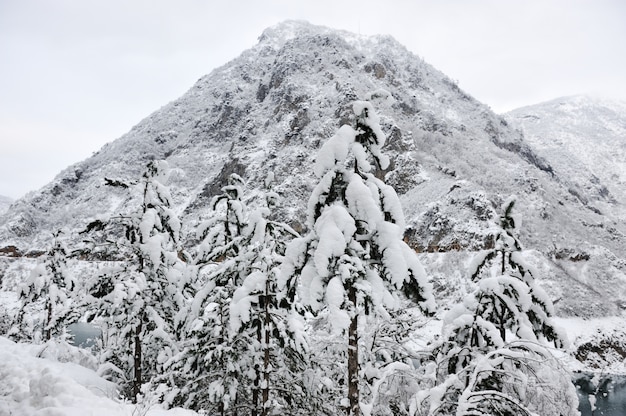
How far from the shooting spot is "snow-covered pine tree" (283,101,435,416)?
595 cm

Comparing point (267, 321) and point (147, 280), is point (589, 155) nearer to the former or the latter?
point (267, 321)

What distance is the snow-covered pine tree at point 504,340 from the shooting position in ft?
17.2

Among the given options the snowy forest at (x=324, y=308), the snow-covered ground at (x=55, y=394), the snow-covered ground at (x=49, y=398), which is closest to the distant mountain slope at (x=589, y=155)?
the snowy forest at (x=324, y=308)

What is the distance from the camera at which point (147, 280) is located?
10.6 m

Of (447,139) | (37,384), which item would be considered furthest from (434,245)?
(37,384)

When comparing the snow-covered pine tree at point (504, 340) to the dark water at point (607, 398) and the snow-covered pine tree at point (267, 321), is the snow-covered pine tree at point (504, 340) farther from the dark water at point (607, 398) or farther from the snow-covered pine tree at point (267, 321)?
the dark water at point (607, 398)

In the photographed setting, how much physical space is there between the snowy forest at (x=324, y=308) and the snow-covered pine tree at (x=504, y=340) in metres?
0.03

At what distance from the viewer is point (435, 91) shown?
416 ft

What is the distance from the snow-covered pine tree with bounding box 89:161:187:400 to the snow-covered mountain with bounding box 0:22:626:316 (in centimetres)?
4434

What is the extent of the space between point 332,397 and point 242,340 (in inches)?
110

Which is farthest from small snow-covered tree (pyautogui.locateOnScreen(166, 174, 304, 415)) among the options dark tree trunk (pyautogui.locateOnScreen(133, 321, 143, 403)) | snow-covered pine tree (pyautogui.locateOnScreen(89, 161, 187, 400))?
dark tree trunk (pyautogui.locateOnScreen(133, 321, 143, 403))

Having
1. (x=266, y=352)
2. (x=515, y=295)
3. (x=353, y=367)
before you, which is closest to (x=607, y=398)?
(x=515, y=295)

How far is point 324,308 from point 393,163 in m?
70.4

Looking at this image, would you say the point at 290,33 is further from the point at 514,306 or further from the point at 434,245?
the point at 514,306
